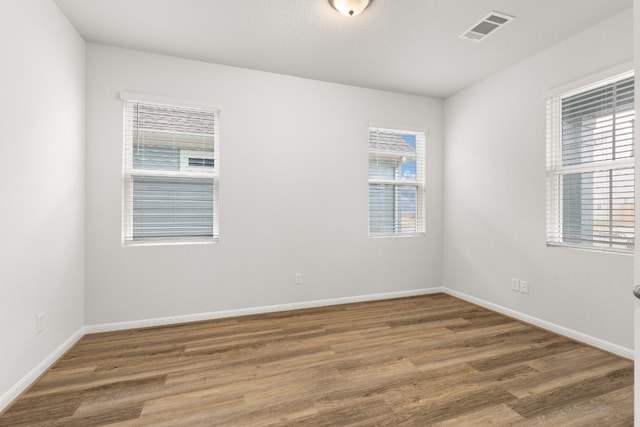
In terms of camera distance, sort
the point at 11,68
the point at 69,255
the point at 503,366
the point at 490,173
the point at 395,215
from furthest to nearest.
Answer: the point at 395,215 → the point at 490,173 → the point at 69,255 → the point at 503,366 → the point at 11,68

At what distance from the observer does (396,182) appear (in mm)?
4094

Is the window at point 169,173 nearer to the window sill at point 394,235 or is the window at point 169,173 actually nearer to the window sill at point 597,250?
the window sill at point 394,235

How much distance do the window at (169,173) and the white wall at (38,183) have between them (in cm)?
41

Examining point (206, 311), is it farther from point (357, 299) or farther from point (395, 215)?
point (395, 215)

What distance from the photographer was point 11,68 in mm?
1855

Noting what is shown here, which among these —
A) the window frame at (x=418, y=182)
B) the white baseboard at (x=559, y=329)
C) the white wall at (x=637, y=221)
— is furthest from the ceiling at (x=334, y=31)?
the white baseboard at (x=559, y=329)

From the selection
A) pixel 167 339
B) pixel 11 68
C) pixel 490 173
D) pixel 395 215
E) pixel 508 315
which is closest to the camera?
pixel 11 68

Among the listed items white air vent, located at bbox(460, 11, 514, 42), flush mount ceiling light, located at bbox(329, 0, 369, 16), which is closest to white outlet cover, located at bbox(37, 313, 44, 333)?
flush mount ceiling light, located at bbox(329, 0, 369, 16)

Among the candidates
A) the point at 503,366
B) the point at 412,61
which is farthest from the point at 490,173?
the point at 503,366

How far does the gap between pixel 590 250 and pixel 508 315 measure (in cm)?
111

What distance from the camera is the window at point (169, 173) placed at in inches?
120

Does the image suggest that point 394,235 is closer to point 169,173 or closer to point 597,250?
point 597,250

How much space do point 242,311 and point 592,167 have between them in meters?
3.65

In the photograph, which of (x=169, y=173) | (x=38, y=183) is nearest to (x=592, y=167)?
(x=169, y=173)
